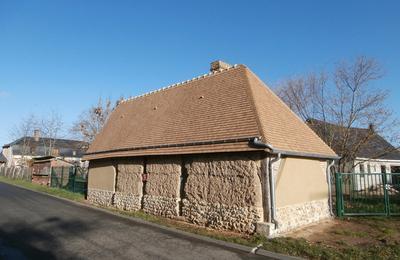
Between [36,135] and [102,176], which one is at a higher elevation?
[36,135]

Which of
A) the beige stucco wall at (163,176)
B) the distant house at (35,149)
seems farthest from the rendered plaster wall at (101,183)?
the distant house at (35,149)

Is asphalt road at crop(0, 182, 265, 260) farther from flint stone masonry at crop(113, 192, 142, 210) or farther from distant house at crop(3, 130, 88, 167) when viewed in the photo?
distant house at crop(3, 130, 88, 167)

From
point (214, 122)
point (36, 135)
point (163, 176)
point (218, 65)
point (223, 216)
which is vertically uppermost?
point (36, 135)

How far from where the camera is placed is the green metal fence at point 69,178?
23.2 m

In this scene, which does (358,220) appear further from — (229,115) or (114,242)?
(114,242)

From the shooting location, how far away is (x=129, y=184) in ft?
49.2

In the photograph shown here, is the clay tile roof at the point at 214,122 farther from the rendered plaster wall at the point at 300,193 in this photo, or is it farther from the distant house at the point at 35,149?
the distant house at the point at 35,149

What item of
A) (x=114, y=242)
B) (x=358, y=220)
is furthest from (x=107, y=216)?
(x=358, y=220)

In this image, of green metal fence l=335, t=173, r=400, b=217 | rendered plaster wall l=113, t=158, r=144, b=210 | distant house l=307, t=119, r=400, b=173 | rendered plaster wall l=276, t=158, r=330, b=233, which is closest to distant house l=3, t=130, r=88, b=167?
rendered plaster wall l=113, t=158, r=144, b=210

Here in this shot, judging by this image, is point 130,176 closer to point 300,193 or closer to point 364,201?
point 300,193

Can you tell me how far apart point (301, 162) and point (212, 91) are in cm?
494

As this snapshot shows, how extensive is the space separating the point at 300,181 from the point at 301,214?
115cm

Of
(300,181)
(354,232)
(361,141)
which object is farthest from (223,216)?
(361,141)

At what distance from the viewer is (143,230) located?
10.6 m
